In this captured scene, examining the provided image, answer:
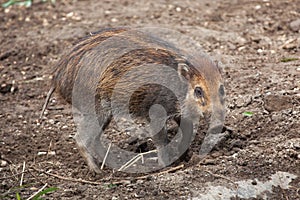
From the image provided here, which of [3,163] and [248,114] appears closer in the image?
[3,163]

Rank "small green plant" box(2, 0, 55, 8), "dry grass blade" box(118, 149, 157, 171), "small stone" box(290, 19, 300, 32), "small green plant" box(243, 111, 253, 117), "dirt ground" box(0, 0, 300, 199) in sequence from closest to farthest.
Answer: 1. "dirt ground" box(0, 0, 300, 199)
2. "dry grass blade" box(118, 149, 157, 171)
3. "small green plant" box(243, 111, 253, 117)
4. "small stone" box(290, 19, 300, 32)
5. "small green plant" box(2, 0, 55, 8)

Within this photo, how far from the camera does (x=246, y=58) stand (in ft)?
21.6

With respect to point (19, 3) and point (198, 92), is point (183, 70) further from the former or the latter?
point (19, 3)

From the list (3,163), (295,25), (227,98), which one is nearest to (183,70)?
(227,98)

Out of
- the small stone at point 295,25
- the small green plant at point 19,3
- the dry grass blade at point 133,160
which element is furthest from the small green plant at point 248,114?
the small green plant at point 19,3

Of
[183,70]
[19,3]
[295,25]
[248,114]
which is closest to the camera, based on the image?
[183,70]

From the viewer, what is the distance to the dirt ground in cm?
480

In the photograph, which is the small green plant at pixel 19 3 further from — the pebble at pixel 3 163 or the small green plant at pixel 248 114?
the small green plant at pixel 248 114

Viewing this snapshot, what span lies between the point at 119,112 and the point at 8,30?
10.5 ft

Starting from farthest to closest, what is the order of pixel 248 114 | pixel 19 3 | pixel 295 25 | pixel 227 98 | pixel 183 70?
1. pixel 19 3
2. pixel 295 25
3. pixel 227 98
4. pixel 248 114
5. pixel 183 70

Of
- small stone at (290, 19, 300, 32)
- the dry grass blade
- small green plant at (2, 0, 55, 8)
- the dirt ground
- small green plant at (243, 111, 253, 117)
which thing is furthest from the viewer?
small green plant at (2, 0, 55, 8)

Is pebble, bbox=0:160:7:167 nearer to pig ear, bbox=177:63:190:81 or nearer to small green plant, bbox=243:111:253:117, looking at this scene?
pig ear, bbox=177:63:190:81

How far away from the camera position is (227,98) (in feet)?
19.0

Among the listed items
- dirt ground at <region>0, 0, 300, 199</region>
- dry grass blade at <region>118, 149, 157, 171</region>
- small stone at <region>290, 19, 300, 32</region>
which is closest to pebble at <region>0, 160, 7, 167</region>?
dirt ground at <region>0, 0, 300, 199</region>
